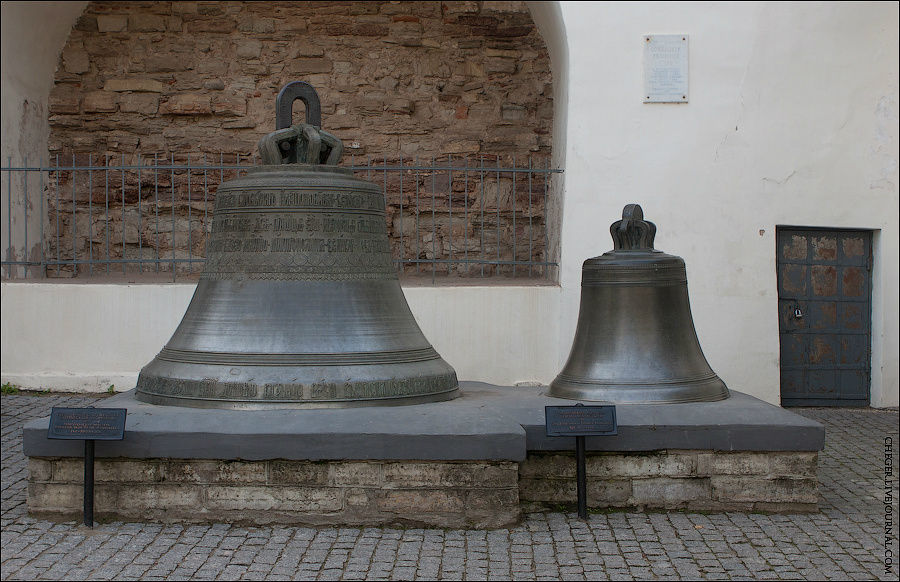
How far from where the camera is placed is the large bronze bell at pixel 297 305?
447cm

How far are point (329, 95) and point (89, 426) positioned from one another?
5.99 meters

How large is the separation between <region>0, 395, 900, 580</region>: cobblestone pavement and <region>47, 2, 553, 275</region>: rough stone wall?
17.9ft

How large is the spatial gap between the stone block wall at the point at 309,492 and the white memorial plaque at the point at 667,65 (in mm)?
4343

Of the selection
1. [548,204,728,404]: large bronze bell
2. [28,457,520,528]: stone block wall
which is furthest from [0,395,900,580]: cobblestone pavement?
[548,204,728,404]: large bronze bell

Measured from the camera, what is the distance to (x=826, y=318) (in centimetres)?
798

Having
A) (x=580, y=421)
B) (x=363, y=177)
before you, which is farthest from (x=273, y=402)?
(x=363, y=177)

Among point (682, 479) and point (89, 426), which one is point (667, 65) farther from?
point (89, 426)

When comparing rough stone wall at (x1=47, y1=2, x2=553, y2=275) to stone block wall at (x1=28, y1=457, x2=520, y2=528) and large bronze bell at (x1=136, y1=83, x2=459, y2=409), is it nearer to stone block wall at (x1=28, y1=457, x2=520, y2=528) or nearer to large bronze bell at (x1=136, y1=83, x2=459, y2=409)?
large bronze bell at (x1=136, y1=83, x2=459, y2=409)

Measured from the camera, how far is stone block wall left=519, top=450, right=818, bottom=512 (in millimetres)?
4402

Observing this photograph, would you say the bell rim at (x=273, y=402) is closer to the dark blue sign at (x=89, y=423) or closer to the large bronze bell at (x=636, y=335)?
the dark blue sign at (x=89, y=423)

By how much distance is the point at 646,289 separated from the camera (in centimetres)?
490

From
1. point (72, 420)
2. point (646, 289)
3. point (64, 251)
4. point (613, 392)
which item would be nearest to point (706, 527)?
point (613, 392)

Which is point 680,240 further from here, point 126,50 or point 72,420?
point 126,50

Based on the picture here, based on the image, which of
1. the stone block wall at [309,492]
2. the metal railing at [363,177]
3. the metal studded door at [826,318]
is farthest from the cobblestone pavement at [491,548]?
the metal railing at [363,177]
